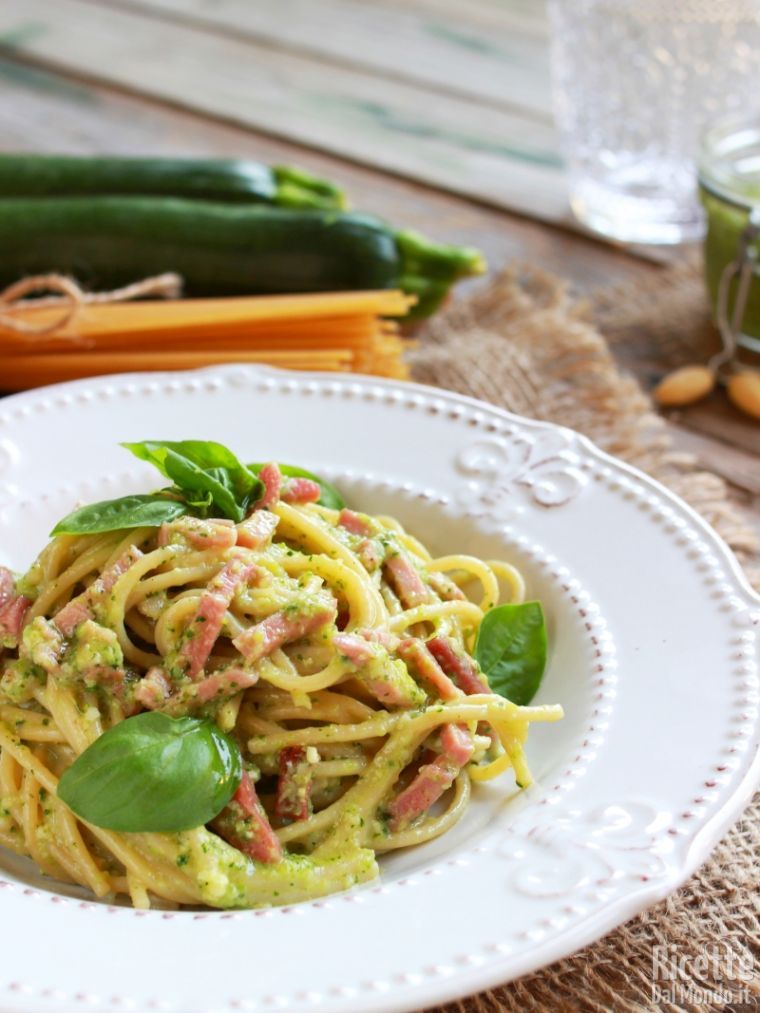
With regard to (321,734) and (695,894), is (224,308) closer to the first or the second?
(321,734)

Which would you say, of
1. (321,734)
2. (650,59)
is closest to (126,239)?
(650,59)

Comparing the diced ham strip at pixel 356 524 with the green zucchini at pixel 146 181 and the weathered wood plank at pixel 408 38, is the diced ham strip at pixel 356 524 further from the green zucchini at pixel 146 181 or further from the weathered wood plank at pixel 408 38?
the weathered wood plank at pixel 408 38

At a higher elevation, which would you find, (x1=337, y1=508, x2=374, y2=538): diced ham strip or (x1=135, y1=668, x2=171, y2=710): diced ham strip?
(x1=337, y1=508, x2=374, y2=538): diced ham strip

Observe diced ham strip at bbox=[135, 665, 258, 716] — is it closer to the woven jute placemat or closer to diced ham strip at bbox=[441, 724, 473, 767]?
diced ham strip at bbox=[441, 724, 473, 767]

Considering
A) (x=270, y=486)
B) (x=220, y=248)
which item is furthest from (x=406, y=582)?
(x=220, y=248)

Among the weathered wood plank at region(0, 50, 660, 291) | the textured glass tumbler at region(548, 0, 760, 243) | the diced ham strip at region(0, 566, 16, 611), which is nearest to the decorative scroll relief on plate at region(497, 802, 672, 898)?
the diced ham strip at region(0, 566, 16, 611)

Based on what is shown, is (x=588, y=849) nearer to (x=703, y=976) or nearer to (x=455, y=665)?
(x=703, y=976)

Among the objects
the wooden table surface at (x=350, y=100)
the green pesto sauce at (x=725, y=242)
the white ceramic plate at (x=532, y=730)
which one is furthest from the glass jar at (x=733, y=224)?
the white ceramic plate at (x=532, y=730)
